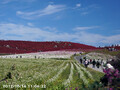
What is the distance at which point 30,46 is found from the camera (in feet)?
213

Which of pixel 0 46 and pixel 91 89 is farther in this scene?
pixel 0 46

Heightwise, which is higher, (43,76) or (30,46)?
(30,46)

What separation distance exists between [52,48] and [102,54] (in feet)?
59.9

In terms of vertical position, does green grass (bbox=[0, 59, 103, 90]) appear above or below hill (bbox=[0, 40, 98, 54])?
below

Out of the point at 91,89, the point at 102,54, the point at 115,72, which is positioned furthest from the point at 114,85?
the point at 102,54

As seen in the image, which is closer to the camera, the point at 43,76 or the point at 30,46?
the point at 43,76

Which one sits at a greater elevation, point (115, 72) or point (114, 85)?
point (115, 72)

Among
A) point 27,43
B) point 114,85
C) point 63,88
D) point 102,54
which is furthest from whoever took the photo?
point 27,43

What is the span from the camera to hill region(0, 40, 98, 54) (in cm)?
5972

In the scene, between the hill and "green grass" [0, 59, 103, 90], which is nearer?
"green grass" [0, 59, 103, 90]

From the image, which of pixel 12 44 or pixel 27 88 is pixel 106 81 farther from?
pixel 12 44

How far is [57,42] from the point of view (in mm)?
72375

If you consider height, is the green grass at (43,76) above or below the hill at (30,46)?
below

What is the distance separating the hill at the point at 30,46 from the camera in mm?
59719
